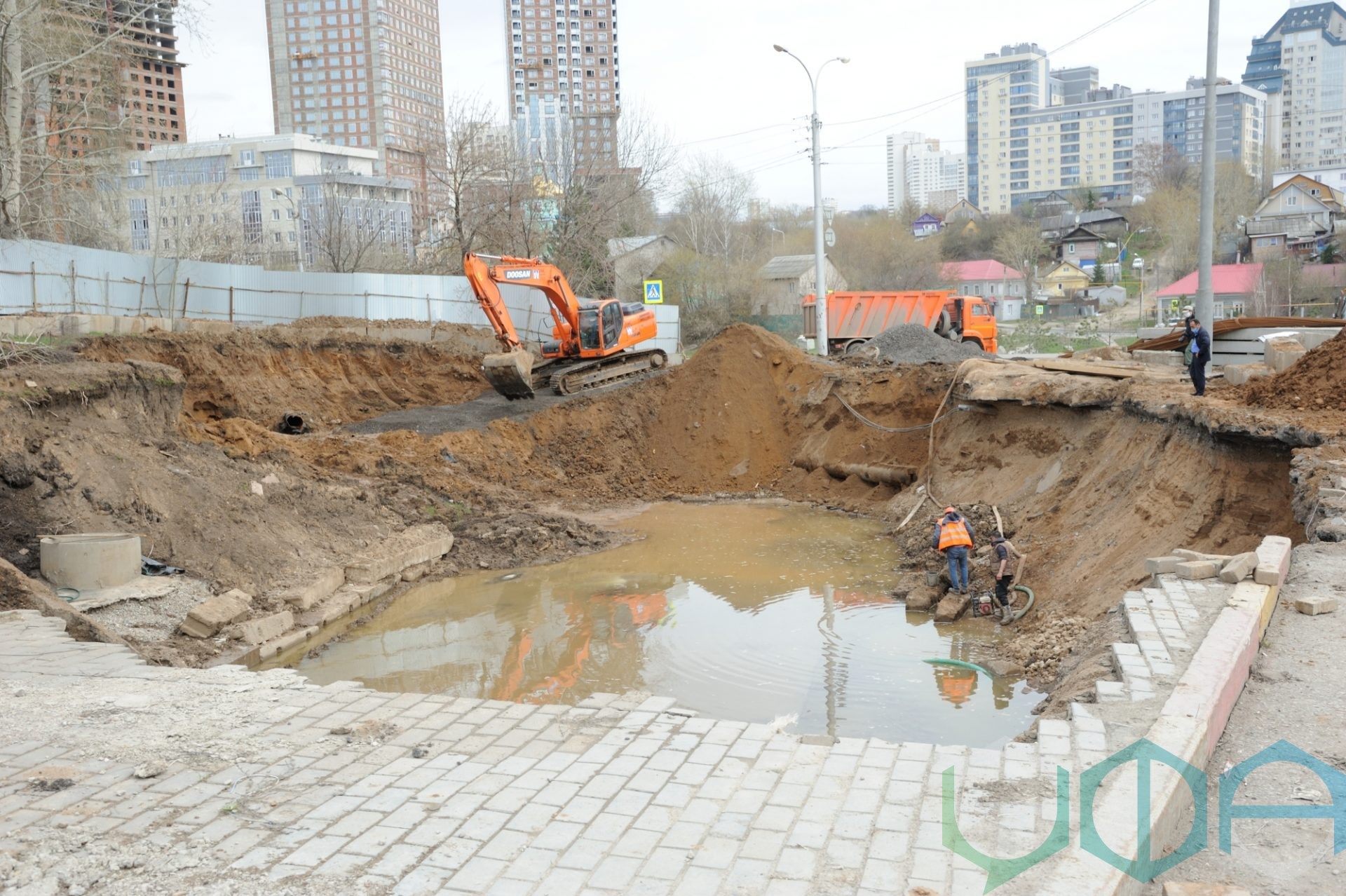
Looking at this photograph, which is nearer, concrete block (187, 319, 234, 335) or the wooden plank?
the wooden plank

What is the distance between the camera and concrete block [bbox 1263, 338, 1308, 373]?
49.8ft

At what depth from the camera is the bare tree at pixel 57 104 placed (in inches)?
706

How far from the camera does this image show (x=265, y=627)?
36.2 feet

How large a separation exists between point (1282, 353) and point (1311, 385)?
4122 millimetres

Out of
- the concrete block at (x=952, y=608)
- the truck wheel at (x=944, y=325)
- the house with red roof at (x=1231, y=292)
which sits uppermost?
the house with red roof at (x=1231, y=292)

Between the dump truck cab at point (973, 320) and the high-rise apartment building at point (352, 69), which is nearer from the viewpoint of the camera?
the dump truck cab at point (973, 320)

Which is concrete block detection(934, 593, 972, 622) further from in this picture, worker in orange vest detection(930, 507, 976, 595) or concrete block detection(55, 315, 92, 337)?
concrete block detection(55, 315, 92, 337)

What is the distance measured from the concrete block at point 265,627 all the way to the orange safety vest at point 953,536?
7.55 metres

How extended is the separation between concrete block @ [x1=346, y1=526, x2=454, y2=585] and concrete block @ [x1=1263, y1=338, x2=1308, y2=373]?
12076mm

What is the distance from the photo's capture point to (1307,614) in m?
6.89

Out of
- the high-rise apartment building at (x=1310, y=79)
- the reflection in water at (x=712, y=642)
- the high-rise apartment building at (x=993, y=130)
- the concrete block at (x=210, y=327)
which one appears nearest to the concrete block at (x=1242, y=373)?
the reflection in water at (x=712, y=642)

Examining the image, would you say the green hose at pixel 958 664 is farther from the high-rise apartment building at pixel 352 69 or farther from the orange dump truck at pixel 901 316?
the high-rise apartment building at pixel 352 69

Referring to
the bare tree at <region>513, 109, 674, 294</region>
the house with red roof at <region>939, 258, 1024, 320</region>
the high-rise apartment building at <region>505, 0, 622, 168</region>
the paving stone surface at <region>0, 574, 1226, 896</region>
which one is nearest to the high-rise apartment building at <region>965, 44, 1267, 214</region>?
the high-rise apartment building at <region>505, 0, 622, 168</region>

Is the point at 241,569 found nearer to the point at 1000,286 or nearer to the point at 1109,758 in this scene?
the point at 1109,758
